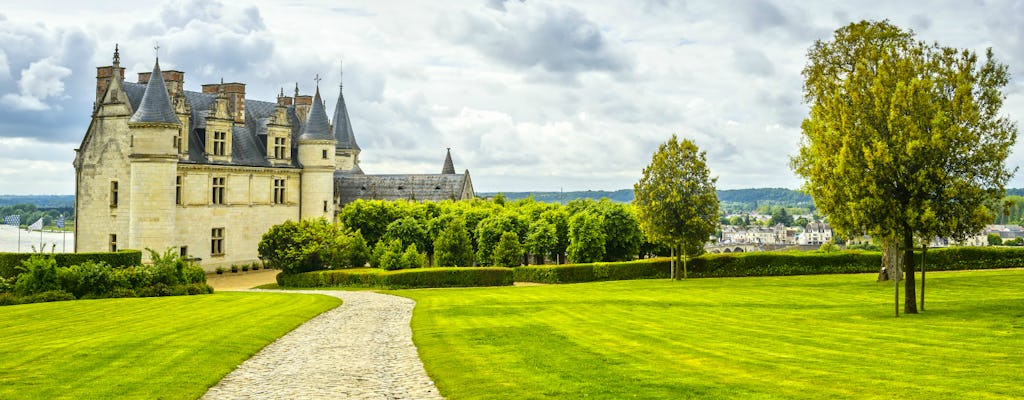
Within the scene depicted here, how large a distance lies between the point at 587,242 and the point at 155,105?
27234 millimetres

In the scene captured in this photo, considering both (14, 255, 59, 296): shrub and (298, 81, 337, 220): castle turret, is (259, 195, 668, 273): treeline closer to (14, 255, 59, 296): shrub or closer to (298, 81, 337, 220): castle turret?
(298, 81, 337, 220): castle turret

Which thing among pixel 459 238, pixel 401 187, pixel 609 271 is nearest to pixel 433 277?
pixel 459 238

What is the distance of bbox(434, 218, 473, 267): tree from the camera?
170ft

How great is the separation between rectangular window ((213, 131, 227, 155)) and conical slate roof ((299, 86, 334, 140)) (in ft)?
23.4

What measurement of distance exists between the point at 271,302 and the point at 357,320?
23.7 feet

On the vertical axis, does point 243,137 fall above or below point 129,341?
above

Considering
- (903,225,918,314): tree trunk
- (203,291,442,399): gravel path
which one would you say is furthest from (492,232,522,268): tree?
(903,225,918,314): tree trunk

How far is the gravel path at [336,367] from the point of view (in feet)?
45.7

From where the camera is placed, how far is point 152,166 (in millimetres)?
52281

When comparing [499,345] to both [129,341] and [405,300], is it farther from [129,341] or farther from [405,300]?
[405,300]

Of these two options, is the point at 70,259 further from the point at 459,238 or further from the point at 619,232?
the point at 619,232

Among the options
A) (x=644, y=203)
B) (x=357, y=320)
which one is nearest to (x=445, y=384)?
(x=357, y=320)

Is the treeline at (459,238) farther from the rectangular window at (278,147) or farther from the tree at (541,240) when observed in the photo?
the rectangular window at (278,147)

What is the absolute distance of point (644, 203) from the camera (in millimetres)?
44062
